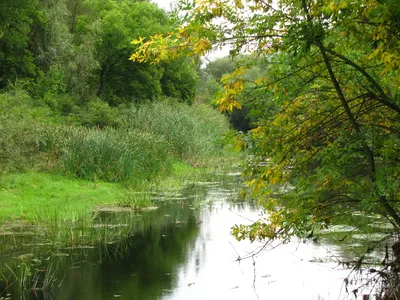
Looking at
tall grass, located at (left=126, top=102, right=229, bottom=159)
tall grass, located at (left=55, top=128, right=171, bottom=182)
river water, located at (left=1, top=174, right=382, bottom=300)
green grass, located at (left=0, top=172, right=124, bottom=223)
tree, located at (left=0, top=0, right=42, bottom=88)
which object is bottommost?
river water, located at (left=1, top=174, right=382, bottom=300)

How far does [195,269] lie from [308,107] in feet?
13.9

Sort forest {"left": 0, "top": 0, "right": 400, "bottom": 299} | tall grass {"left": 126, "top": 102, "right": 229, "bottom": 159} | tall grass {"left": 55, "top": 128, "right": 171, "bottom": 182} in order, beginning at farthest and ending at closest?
tall grass {"left": 126, "top": 102, "right": 229, "bottom": 159}
tall grass {"left": 55, "top": 128, "right": 171, "bottom": 182}
forest {"left": 0, "top": 0, "right": 400, "bottom": 299}

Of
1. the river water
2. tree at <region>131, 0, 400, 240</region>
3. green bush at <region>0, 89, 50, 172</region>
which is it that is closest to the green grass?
green bush at <region>0, 89, 50, 172</region>

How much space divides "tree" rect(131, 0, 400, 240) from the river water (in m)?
1.41

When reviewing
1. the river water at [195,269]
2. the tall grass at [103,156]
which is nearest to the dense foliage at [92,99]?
the tall grass at [103,156]

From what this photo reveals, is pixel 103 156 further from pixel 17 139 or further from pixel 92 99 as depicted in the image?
pixel 92 99

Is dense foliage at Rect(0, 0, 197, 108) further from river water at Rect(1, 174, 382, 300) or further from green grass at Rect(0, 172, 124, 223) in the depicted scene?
river water at Rect(1, 174, 382, 300)

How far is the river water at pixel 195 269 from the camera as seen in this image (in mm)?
8523

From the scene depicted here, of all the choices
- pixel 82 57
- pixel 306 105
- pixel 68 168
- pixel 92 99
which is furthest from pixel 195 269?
pixel 92 99

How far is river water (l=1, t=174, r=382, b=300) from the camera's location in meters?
8.52

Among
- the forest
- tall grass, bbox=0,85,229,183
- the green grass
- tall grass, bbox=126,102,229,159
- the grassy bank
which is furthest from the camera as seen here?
tall grass, bbox=126,102,229,159

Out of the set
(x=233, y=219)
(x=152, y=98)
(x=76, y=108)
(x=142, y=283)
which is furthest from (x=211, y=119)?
(x=142, y=283)

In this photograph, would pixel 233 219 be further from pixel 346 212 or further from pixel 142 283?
pixel 346 212

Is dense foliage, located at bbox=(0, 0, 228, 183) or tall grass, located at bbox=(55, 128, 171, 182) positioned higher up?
dense foliage, located at bbox=(0, 0, 228, 183)
